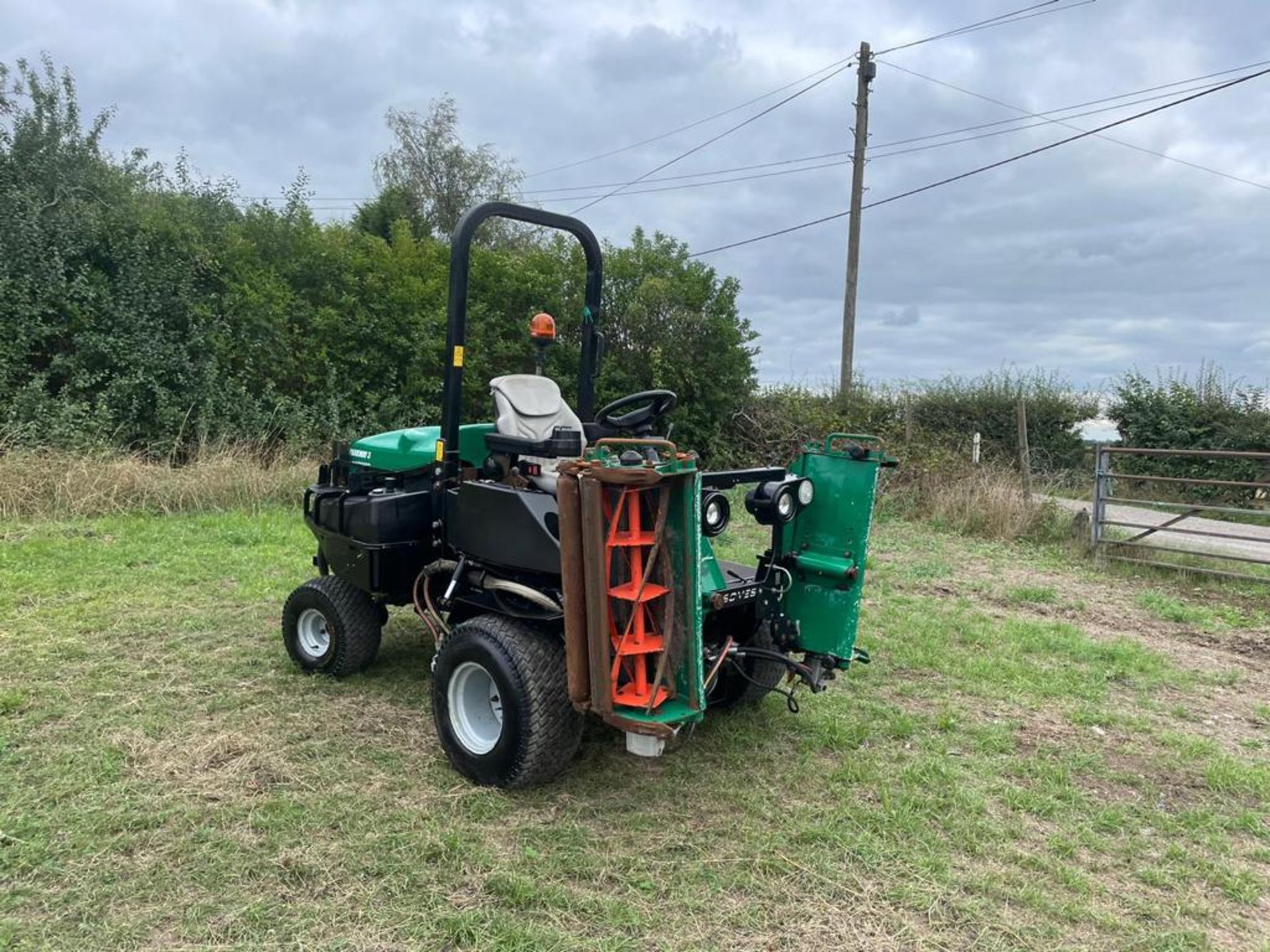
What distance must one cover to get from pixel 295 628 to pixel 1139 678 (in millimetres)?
4365

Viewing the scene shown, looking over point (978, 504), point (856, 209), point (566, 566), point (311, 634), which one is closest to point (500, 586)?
point (566, 566)

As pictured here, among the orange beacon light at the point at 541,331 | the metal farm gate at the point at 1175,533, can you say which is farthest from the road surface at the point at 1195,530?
the orange beacon light at the point at 541,331

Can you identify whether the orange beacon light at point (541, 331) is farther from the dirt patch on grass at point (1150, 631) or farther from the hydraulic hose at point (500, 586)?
the dirt patch on grass at point (1150, 631)

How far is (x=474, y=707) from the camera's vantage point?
10.6 feet

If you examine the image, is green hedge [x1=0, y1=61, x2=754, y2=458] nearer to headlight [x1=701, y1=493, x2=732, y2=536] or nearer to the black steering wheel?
the black steering wheel

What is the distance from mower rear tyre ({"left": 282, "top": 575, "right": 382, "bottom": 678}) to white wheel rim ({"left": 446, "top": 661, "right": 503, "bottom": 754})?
102 cm

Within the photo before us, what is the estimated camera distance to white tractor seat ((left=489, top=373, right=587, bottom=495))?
11.9ft

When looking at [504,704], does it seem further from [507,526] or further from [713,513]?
[713,513]

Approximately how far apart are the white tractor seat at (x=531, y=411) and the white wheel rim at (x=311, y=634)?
139cm

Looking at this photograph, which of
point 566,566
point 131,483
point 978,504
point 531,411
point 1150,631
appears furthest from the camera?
point 978,504

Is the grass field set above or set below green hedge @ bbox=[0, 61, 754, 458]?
below

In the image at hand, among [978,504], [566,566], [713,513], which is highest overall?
[713,513]

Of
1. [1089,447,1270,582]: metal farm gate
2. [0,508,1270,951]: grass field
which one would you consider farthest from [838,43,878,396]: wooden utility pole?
[0,508,1270,951]: grass field

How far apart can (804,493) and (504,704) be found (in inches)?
52.1
